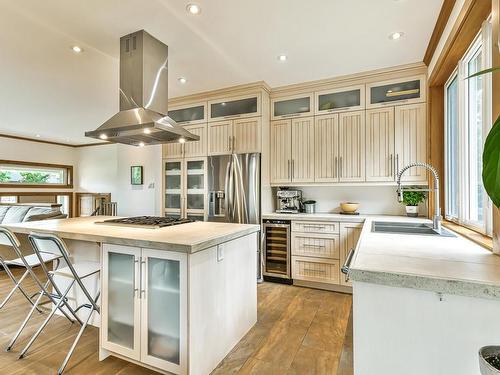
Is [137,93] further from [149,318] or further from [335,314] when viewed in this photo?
[335,314]

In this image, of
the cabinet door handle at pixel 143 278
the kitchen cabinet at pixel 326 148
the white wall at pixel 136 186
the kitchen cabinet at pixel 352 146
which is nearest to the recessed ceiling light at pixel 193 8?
the cabinet door handle at pixel 143 278

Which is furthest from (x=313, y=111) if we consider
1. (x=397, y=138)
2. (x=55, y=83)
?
(x=55, y=83)

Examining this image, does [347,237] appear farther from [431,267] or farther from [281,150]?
[431,267]

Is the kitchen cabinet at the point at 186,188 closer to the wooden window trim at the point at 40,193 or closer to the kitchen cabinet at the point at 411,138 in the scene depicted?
the kitchen cabinet at the point at 411,138

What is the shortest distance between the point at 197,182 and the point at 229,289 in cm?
237

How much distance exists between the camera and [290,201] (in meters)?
3.90

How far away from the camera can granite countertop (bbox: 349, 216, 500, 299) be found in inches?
38.0

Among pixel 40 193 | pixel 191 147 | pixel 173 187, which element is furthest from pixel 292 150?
pixel 40 193

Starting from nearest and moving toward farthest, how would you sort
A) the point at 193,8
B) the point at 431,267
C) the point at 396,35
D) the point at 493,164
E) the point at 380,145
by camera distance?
the point at 493,164 → the point at 431,267 → the point at 193,8 → the point at 396,35 → the point at 380,145

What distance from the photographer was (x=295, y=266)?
11.6 feet

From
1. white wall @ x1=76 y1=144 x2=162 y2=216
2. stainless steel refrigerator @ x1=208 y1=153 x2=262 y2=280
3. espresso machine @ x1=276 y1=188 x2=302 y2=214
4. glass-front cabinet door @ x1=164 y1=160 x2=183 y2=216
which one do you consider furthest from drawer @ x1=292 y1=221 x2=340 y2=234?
white wall @ x1=76 y1=144 x2=162 y2=216

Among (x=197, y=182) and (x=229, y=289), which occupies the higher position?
(x=197, y=182)

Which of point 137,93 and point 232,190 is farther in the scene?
point 232,190

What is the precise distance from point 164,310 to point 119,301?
416mm
